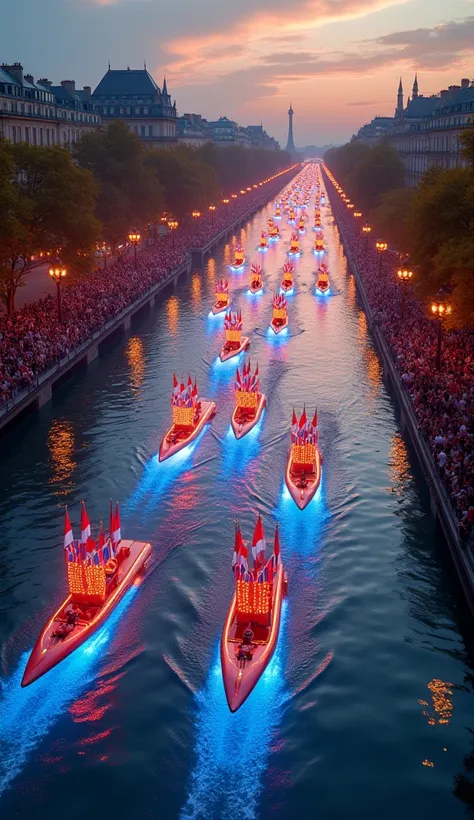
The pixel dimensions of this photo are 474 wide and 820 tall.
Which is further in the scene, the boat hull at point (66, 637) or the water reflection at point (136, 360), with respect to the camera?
the water reflection at point (136, 360)

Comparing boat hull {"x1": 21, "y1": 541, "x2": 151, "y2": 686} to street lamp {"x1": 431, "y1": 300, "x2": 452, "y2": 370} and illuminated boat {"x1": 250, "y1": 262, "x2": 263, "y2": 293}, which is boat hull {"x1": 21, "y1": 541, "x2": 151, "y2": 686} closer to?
street lamp {"x1": 431, "y1": 300, "x2": 452, "y2": 370}

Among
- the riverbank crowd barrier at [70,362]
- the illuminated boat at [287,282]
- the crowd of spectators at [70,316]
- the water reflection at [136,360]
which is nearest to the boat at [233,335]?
the water reflection at [136,360]

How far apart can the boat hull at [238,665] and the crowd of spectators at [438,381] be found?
695 cm

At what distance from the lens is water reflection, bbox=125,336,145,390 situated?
165 feet

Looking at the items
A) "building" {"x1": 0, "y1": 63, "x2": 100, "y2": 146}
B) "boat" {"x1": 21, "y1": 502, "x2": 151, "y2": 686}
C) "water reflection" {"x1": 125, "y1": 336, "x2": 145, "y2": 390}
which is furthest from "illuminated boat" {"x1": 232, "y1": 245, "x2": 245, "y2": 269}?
"boat" {"x1": 21, "y1": 502, "x2": 151, "y2": 686}

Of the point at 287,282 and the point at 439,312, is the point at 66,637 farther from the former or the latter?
the point at 287,282

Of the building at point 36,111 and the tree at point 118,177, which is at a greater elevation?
the building at point 36,111

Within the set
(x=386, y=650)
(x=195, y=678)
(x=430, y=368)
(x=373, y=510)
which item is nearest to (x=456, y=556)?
(x=386, y=650)

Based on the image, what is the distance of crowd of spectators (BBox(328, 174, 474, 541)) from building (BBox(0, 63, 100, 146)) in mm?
40144

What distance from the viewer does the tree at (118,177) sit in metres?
78.6

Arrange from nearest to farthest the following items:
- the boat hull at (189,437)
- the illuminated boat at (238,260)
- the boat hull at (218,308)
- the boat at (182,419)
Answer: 1. the boat hull at (189,437)
2. the boat at (182,419)
3. the boat hull at (218,308)
4. the illuminated boat at (238,260)

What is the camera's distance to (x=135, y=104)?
497ft

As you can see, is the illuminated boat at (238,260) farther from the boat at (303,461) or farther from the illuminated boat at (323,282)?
the boat at (303,461)

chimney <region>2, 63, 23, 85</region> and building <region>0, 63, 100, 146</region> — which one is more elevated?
chimney <region>2, 63, 23, 85</region>
